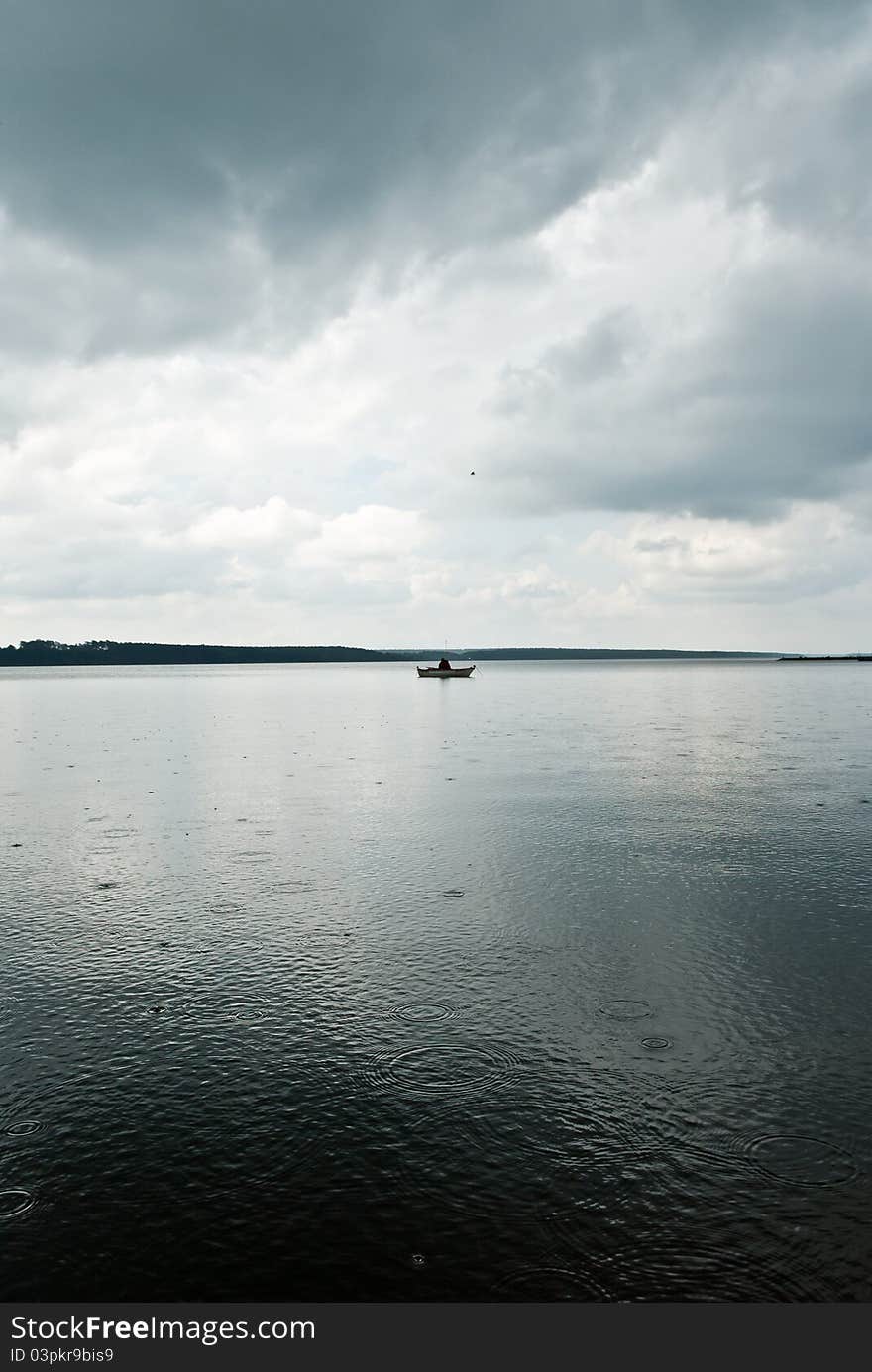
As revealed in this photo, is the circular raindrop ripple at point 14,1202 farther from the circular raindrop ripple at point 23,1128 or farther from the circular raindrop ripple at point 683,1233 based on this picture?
the circular raindrop ripple at point 683,1233

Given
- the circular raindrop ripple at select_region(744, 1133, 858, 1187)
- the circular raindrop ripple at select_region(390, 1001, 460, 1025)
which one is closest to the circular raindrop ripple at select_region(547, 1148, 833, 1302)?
the circular raindrop ripple at select_region(744, 1133, 858, 1187)

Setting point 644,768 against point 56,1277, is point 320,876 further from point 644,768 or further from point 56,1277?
point 644,768

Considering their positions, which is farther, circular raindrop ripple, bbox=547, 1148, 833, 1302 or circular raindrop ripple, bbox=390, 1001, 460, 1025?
circular raindrop ripple, bbox=390, 1001, 460, 1025

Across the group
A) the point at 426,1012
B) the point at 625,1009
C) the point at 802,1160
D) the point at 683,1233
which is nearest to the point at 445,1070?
the point at 426,1012

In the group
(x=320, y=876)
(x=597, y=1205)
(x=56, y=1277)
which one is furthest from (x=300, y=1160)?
(x=320, y=876)

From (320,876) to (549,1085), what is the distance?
12287 mm

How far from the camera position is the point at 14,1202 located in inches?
360

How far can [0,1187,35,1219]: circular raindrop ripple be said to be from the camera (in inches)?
353

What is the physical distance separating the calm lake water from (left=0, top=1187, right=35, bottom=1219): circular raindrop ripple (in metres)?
0.03

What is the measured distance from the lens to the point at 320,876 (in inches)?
899

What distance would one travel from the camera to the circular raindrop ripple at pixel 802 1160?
31.1 ft

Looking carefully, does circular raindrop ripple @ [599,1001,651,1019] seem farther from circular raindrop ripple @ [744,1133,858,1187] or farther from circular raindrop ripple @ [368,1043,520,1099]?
circular raindrop ripple @ [744,1133,858,1187]

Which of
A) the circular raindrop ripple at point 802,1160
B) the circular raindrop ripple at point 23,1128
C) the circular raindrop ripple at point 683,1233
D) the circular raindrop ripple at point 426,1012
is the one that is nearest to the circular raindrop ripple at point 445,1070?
the circular raindrop ripple at point 426,1012

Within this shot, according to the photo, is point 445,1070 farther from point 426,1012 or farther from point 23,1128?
point 23,1128
